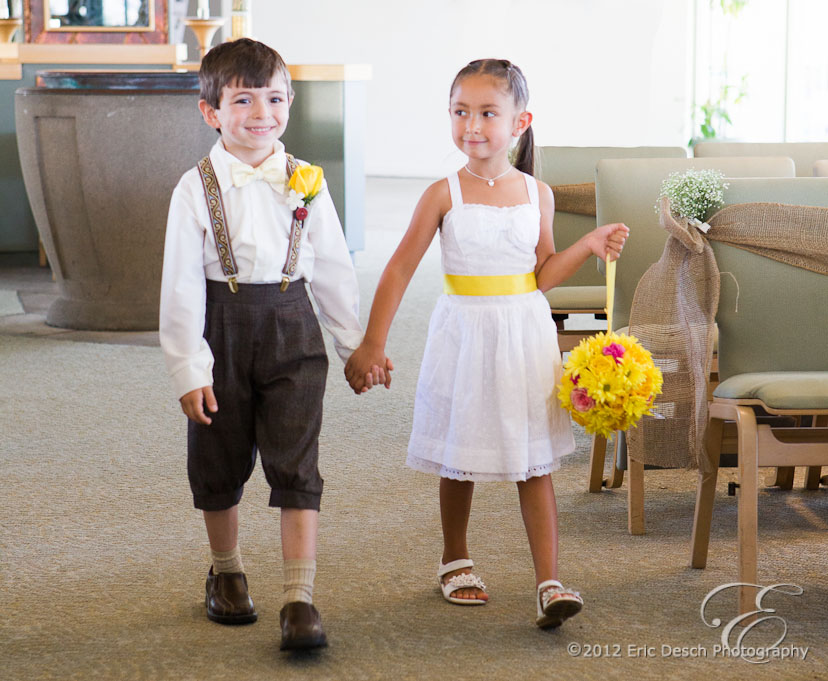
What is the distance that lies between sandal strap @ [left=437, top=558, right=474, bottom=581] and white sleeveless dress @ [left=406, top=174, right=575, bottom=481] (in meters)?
0.22

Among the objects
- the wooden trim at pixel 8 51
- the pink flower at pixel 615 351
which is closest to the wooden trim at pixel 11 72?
the wooden trim at pixel 8 51

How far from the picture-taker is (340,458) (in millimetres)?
3303

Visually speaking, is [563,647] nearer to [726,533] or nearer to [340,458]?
[726,533]

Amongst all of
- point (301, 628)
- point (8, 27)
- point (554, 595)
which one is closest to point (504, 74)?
point (554, 595)

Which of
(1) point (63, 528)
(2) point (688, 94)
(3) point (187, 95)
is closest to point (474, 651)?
(1) point (63, 528)

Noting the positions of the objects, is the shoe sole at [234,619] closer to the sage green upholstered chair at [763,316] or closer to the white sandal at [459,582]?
the white sandal at [459,582]

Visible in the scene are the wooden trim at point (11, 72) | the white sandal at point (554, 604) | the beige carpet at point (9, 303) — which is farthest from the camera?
the wooden trim at point (11, 72)

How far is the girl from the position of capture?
2111 mm

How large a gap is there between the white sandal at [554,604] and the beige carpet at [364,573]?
0.11ft

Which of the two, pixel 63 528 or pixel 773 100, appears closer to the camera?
pixel 63 528

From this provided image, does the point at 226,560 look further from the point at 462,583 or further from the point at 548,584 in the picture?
the point at 548,584

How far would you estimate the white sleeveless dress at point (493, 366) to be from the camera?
2.12 meters

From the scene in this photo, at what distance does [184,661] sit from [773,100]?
8.92 m

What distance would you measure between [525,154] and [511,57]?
10.8m
